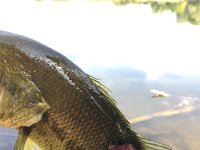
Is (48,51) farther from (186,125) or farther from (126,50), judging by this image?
(126,50)

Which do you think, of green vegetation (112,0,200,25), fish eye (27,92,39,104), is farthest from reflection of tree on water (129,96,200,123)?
green vegetation (112,0,200,25)

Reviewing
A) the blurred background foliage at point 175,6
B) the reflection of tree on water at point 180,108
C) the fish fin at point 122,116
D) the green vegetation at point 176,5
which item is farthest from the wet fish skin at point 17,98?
the green vegetation at point 176,5

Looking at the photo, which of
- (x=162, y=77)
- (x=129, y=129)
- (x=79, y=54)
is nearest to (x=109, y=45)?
(x=79, y=54)

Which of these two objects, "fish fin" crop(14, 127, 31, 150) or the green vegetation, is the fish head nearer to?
"fish fin" crop(14, 127, 31, 150)

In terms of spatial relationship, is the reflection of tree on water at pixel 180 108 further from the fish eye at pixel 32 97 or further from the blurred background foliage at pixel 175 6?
the blurred background foliage at pixel 175 6

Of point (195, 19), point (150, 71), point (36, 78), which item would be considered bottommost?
point (195, 19)

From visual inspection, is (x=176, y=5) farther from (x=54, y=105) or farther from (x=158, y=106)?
(x=54, y=105)
